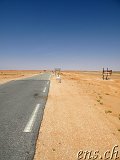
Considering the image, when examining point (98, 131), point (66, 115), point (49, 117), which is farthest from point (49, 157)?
point (66, 115)

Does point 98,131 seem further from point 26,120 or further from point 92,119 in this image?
point 26,120

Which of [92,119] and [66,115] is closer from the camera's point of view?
[92,119]

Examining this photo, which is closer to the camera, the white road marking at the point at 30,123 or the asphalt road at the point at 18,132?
the asphalt road at the point at 18,132

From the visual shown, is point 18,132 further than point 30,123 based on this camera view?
No

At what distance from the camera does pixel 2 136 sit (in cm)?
571

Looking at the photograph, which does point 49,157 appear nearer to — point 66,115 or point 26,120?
point 26,120

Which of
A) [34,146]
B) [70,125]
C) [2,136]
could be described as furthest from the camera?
[70,125]

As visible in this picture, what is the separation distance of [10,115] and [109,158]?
453 centimetres

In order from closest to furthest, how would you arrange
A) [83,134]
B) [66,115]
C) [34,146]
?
[34,146]
[83,134]
[66,115]

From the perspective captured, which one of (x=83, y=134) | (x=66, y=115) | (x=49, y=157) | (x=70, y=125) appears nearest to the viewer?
(x=49, y=157)

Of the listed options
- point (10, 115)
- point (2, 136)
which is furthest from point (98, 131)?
point (10, 115)

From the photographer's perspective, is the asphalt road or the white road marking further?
the white road marking

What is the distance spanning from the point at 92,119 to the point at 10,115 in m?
A: 3.05

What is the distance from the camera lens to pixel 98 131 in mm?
6449
